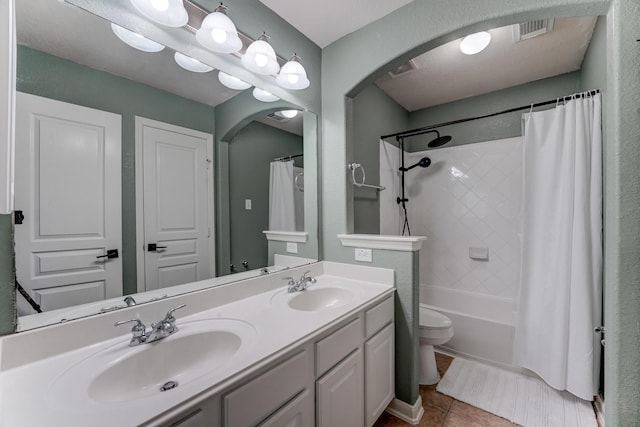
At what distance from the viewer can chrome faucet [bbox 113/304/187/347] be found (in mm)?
920

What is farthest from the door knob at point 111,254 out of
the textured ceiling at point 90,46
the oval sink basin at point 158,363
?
the textured ceiling at point 90,46

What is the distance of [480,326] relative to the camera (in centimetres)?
221

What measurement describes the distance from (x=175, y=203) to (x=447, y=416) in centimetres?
204

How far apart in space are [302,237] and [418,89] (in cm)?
193

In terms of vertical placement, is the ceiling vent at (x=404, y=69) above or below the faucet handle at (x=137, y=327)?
above

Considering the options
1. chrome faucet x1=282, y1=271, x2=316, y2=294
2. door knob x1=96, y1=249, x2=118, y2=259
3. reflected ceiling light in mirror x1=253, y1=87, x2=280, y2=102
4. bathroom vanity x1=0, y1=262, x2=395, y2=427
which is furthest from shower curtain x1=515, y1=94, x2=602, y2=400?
door knob x1=96, y1=249, x2=118, y2=259

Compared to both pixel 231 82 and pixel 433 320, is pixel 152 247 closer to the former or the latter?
pixel 231 82

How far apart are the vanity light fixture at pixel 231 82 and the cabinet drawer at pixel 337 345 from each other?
1369 mm

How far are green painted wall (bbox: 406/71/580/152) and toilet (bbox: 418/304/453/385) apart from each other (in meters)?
1.88

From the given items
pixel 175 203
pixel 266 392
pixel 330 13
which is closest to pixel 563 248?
pixel 266 392

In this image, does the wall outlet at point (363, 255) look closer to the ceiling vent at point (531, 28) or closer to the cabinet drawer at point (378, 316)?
the cabinet drawer at point (378, 316)

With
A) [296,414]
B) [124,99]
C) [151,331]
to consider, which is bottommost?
[296,414]

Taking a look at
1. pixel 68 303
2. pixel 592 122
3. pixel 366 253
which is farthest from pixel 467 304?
pixel 68 303

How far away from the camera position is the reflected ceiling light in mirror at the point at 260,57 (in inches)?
55.4
